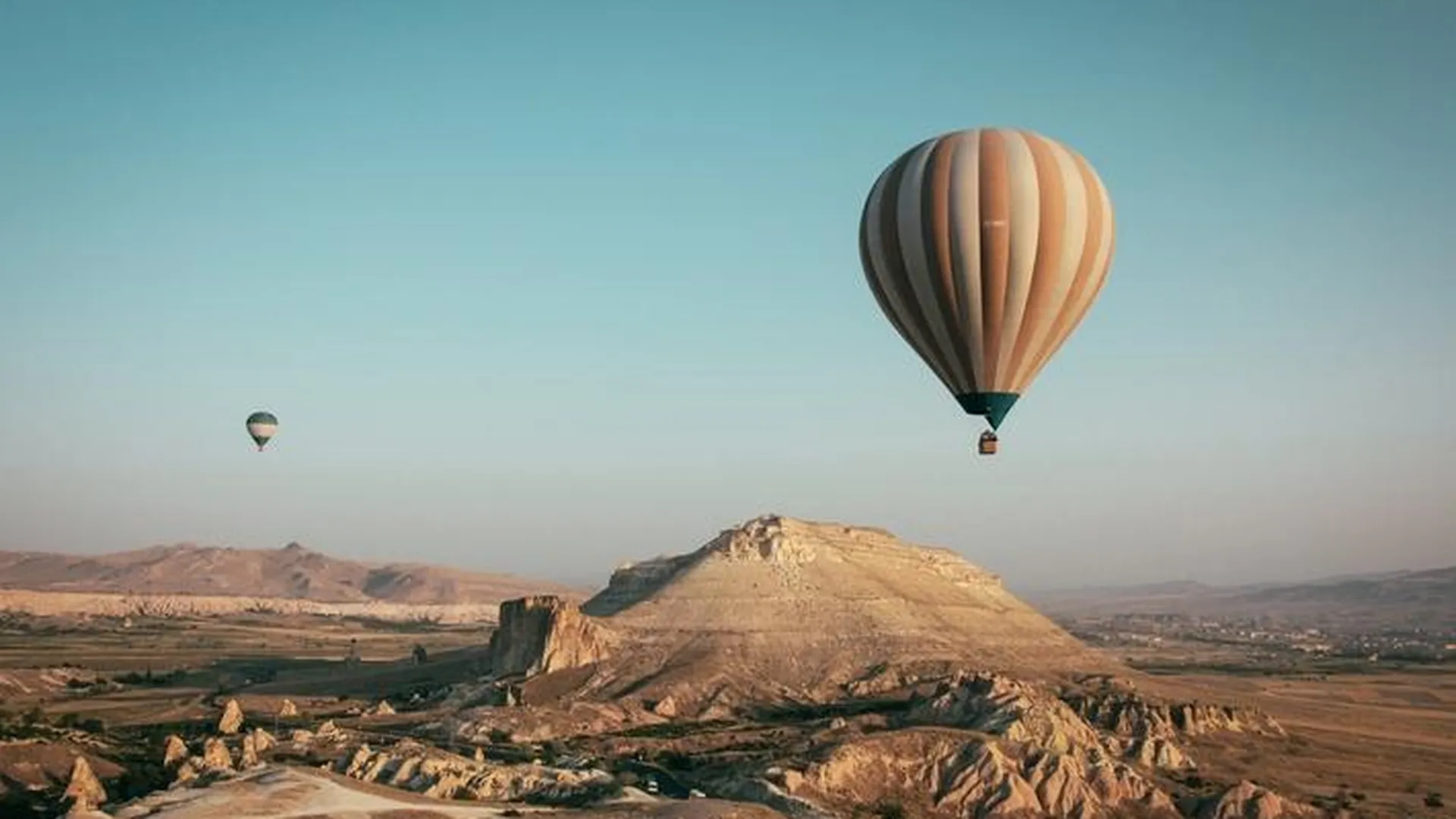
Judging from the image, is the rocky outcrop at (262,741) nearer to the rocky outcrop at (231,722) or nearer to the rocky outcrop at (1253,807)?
the rocky outcrop at (231,722)

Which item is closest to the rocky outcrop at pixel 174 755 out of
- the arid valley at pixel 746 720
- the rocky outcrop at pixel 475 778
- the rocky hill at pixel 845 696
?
the arid valley at pixel 746 720

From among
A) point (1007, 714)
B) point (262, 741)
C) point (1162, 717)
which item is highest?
point (1007, 714)

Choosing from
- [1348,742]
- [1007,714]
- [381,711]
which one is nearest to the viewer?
[1007,714]

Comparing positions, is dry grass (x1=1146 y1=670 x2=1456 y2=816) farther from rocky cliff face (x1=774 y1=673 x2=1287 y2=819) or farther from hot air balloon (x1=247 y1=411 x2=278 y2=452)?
hot air balloon (x1=247 y1=411 x2=278 y2=452)

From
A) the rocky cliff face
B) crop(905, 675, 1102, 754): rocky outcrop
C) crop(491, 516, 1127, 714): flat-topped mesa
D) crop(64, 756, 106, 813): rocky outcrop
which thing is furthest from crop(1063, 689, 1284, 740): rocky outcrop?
crop(64, 756, 106, 813): rocky outcrop

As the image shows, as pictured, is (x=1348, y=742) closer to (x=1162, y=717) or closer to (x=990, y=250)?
(x=1162, y=717)

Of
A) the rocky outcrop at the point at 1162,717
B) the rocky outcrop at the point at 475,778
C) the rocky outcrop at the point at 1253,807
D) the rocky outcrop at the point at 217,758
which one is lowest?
the rocky outcrop at the point at 1253,807

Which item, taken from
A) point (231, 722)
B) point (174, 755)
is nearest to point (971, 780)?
point (174, 755)
